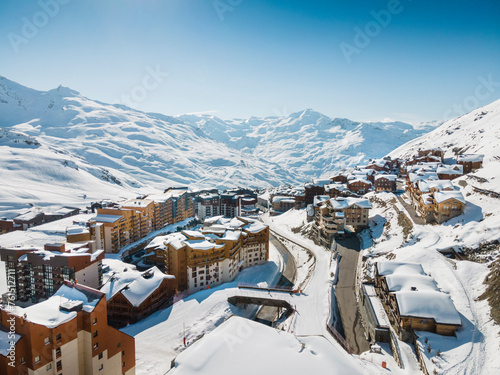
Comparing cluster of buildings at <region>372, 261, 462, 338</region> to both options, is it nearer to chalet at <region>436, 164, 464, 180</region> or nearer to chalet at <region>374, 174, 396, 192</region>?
chalet at <region>436, 164, 464, 180</region>

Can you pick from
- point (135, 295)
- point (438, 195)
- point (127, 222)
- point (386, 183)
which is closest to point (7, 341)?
point (135, 295)

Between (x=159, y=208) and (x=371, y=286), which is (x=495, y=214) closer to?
(x=371, y=286)

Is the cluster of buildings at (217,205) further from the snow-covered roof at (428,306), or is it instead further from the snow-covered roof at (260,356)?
the snow-covered roof at (260,356)

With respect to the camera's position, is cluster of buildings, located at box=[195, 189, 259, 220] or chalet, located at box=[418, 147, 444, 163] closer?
cluster of buildings, located at box=[195, 189, 259, 220]

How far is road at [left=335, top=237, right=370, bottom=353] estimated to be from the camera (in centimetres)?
2804

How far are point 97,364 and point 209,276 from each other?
24.5m

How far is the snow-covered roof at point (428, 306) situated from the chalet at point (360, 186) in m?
53.9

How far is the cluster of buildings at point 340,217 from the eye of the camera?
2021 inches

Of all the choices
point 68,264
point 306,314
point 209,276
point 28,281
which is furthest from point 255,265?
point 28,281

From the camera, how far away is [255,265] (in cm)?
5106

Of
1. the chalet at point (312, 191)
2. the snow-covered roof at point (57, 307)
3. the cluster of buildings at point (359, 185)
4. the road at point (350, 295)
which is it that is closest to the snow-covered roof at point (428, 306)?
the road at point (350, 295)

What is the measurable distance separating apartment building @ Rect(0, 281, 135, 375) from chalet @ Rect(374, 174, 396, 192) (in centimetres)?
6325

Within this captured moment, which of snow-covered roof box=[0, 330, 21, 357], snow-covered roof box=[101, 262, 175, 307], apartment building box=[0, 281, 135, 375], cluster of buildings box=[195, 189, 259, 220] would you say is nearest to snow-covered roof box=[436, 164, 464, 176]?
cluster of buildings box=[195, 189, 259, 220]

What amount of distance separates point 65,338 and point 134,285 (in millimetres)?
20277
